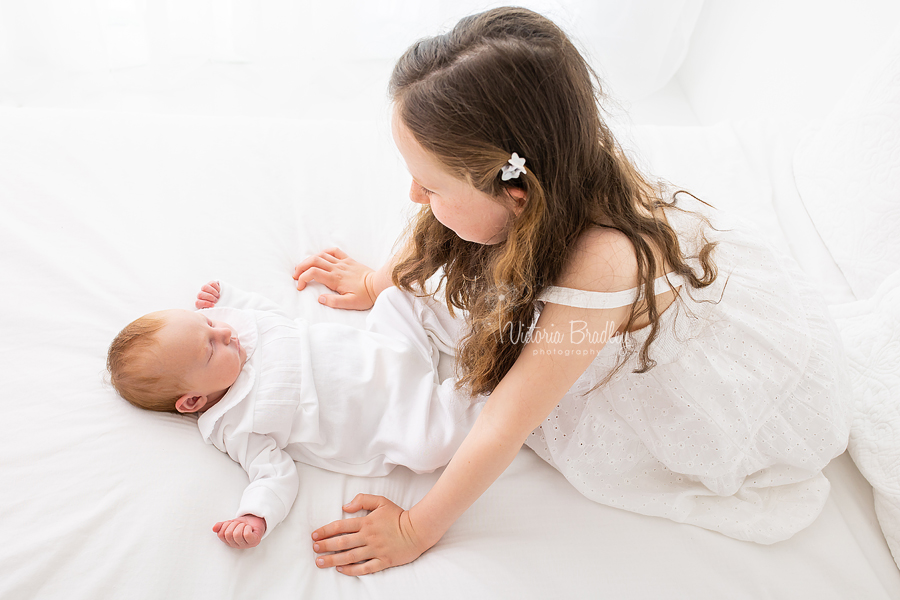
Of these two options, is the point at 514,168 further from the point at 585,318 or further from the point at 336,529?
the point at 336,529

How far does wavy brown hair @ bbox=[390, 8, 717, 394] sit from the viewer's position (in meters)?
0.65

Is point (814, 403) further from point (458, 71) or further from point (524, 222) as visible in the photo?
point (458, 71)

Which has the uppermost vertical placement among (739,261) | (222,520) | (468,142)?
(468,142)

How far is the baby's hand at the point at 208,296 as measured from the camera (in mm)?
1031

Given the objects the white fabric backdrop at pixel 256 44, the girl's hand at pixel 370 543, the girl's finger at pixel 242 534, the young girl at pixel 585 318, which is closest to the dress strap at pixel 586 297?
the young girl at pixel 585 318

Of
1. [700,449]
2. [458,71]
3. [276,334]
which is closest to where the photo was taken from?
[458,71]

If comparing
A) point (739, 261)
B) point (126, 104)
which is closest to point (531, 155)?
point (739, 261)

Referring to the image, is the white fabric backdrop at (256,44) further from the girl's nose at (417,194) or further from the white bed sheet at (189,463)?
the girl's nose at (417,194)

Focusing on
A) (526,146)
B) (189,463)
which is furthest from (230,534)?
(526,146)

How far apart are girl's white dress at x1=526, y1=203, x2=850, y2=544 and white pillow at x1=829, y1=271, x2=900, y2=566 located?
0.06 m

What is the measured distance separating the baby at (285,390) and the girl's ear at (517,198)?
1.15 feet

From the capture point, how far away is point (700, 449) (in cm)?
91

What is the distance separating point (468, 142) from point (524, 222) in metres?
0.12

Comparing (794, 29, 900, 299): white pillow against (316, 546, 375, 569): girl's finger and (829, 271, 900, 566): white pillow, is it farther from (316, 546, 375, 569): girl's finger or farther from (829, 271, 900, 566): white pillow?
(316, 546, 375, 569): girl's finger
